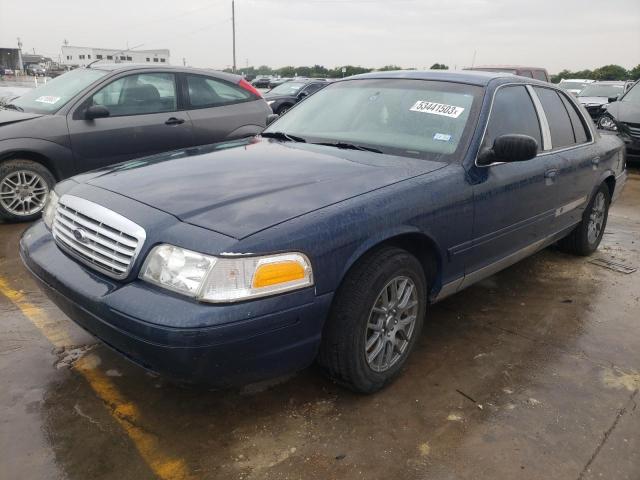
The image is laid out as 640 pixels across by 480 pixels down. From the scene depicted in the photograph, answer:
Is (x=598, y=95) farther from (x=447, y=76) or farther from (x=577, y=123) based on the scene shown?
(x=447, y=76)

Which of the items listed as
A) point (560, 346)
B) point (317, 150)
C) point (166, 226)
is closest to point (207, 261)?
point (166, 226)

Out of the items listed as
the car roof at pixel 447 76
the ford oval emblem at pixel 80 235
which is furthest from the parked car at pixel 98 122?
the ford oval emblem at pixel 80 235

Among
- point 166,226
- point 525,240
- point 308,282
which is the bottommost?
point 525,240

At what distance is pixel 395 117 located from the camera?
3.33m

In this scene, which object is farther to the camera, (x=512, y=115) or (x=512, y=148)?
(x=512, y=115)

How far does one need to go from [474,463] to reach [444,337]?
1156 millimetres

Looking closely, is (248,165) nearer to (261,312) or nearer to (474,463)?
(261,312)

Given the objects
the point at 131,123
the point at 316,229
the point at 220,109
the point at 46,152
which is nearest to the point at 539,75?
the point at 220,109

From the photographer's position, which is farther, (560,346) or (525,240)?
(525,240)

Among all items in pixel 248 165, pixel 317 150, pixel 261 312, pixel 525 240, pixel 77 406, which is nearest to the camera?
pixel 261 312

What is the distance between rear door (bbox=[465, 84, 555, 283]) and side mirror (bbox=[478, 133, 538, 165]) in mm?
94

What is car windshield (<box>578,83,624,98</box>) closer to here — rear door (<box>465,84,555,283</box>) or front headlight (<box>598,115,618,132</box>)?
front headlight (<box>598,115,618,132</box>)

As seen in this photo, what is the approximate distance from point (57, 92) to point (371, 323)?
187 inches

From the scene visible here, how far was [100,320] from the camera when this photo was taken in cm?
221
